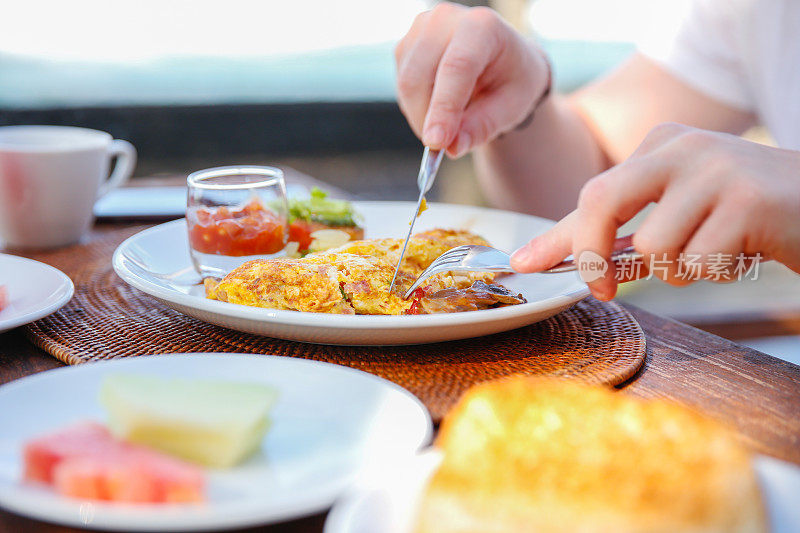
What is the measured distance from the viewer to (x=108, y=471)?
1.82 feet

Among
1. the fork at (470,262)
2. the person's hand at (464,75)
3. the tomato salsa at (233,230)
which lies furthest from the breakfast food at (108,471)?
the person's hand at (464,75)

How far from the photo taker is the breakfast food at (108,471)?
0.55 m

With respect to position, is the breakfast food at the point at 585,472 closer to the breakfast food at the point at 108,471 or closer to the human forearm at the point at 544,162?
the breakfast food at the point at 108,471

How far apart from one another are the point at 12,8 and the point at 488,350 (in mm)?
3698

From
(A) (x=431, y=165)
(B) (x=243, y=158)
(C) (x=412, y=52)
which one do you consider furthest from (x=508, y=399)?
(B) (x=243, y=158)

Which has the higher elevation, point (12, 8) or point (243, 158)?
point (12, 8)

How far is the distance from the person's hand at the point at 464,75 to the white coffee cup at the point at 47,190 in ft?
2.32

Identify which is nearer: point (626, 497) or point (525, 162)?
point (626, 497)

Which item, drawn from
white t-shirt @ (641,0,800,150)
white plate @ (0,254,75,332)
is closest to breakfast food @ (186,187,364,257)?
white plate @ (0,254,75,332)

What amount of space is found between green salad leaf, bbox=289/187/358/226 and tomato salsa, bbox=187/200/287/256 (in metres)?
0.23

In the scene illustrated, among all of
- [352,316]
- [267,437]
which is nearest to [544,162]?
[352,316]

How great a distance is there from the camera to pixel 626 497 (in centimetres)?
45

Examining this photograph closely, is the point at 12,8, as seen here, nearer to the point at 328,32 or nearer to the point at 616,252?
the point at 328,32

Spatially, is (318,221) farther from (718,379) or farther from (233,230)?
(718,379)
